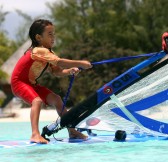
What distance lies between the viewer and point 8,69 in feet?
105

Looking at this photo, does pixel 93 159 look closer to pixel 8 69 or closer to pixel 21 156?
pixel 21 156

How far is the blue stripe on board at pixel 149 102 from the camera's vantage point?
215 inches

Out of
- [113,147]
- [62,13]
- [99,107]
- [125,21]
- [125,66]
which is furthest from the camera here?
[62,13]

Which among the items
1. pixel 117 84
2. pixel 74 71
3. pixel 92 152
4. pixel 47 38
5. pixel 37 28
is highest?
pixel 37 28

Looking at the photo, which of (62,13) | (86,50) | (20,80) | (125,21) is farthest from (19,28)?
(20,80)

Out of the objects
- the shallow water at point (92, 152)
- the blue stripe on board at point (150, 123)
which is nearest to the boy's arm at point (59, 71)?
the blue stripe on board at point (150, 123)

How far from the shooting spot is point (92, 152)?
4.24 meters

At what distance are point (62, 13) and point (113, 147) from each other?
110 feet

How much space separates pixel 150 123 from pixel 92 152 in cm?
130

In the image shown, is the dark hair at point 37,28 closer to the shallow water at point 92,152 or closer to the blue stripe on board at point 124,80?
the blue stripe on board at point 124,80

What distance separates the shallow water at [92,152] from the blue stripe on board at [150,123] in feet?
1.56

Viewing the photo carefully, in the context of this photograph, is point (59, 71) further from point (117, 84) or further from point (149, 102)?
point (149, 102)

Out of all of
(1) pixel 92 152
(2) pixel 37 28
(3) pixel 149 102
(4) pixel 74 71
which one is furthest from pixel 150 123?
(2) pixel 37 28

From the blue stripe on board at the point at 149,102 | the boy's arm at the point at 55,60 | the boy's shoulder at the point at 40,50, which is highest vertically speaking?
the boy's shoulder at the point at 40,50
